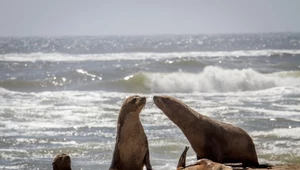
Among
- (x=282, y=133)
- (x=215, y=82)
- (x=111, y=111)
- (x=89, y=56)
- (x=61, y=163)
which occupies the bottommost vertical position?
(x=282, y=133)

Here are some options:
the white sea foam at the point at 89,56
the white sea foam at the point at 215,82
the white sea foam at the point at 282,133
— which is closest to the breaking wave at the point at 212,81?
the white sea foam at the point at 215,82

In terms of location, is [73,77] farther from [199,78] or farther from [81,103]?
[81,103]

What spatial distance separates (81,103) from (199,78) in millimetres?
10764

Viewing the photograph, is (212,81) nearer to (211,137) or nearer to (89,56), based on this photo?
(211,137)

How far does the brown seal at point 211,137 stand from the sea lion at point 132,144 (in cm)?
76

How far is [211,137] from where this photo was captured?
8.52 m

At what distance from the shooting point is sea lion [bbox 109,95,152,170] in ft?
25.5

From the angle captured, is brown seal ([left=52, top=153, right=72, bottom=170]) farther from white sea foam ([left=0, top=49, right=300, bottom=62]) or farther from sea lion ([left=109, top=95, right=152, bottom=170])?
white sea foam ([left=0, top=49, right=300, bottom=62])

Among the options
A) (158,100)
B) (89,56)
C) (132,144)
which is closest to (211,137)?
(158,100)

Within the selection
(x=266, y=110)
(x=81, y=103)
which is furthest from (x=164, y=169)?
(x=81, y=103)

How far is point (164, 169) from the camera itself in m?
10.5

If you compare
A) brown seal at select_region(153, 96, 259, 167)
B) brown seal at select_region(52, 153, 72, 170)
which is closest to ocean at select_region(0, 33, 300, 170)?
brown seal at select_region(153, 96, 259, 167)

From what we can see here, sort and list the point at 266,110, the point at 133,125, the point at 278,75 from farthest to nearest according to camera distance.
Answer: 1. the point at 278,75
2. the point at 266,110
3. the point at 133,125

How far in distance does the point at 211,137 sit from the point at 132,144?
1273 millimetres
